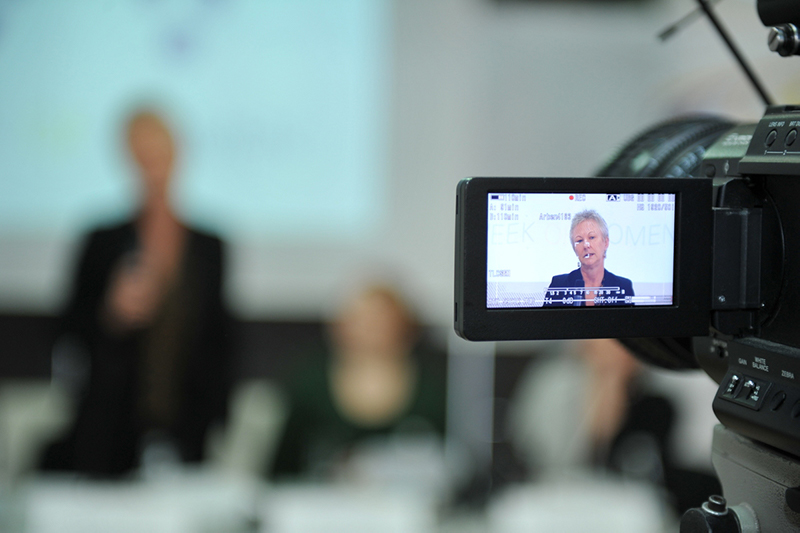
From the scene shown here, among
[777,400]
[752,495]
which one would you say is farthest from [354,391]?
[777,400]

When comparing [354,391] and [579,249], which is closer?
[579,249]

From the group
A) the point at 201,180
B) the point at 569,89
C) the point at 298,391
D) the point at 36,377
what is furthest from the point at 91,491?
the point at 569,89

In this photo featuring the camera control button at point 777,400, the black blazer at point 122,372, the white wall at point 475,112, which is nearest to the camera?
the camera control button at point 777,400

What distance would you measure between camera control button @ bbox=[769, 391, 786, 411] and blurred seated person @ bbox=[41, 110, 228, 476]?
2665mm

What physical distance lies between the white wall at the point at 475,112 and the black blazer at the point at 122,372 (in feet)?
0.95

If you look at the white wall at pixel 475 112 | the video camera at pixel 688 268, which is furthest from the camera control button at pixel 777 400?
the white wall at pixel 475 112

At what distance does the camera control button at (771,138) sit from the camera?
798 mm

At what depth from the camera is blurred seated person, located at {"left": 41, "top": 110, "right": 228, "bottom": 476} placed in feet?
10.2

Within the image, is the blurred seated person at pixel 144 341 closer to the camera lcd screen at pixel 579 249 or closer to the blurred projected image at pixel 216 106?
the blurred projected image at pixel 216 106

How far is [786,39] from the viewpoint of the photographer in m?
0.81

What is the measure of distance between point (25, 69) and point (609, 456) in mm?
2899

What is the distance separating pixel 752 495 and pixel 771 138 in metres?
0.40

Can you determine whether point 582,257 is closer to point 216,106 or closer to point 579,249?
point 579,249

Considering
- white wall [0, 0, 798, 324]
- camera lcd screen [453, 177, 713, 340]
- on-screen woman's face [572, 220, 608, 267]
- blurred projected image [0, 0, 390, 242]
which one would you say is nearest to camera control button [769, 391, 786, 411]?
camera lcd screen [453, 177, 713, 340]
